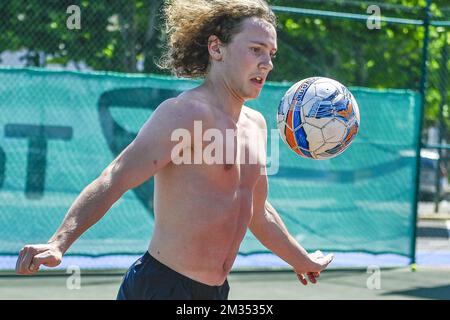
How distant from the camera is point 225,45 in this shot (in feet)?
11.6

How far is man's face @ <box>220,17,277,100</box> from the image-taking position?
3447mm

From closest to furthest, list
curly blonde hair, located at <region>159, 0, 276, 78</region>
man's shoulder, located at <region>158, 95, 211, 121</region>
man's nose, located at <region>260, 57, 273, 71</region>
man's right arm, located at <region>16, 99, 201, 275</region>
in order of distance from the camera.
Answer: man's right arm, located at <region>16, 99, 201, 275</region> → man's shoulder, located at <region>158, 95, 211, 121</region> → man's nose, located at <region>260, 57, 273, 71</region> → curly blonde hair, located at <region>159, 0, 276, 78</region>

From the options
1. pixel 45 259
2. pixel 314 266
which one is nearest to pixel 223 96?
pixel 314 266

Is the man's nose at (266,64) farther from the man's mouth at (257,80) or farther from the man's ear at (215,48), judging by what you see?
the man's ear at (215,48)

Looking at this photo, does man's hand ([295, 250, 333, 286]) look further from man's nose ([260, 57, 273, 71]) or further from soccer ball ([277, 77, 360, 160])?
man's nose ([260, 57, 273, 71])

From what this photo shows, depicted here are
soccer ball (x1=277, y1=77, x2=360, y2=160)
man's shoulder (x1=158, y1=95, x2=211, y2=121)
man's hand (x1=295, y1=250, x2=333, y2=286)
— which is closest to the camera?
man's shoulder (x1=158, y1=95, x2=211, y2=121)

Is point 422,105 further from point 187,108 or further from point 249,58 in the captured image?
point 187,108

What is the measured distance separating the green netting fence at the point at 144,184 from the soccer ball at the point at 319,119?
14.0ft

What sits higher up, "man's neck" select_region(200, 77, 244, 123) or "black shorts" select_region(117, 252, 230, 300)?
"man's neck" select_region(200, 77, 244, 123)

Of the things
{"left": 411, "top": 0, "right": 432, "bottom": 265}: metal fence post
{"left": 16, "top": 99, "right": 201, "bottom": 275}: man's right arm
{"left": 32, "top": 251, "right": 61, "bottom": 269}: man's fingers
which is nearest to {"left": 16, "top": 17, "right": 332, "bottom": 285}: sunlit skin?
{"left": 16, "top": 99, "right": 201, "bottom": 275}: man's right arm

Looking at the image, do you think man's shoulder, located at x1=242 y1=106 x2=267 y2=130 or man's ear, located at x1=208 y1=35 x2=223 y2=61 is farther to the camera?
man's shoulder, located at x1=242 y1=106 x2=267 y2=130

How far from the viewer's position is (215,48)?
3586 mm

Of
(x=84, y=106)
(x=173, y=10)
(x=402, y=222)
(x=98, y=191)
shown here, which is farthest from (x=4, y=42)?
(x=98, y=191)

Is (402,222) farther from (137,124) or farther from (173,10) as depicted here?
(173,10)
